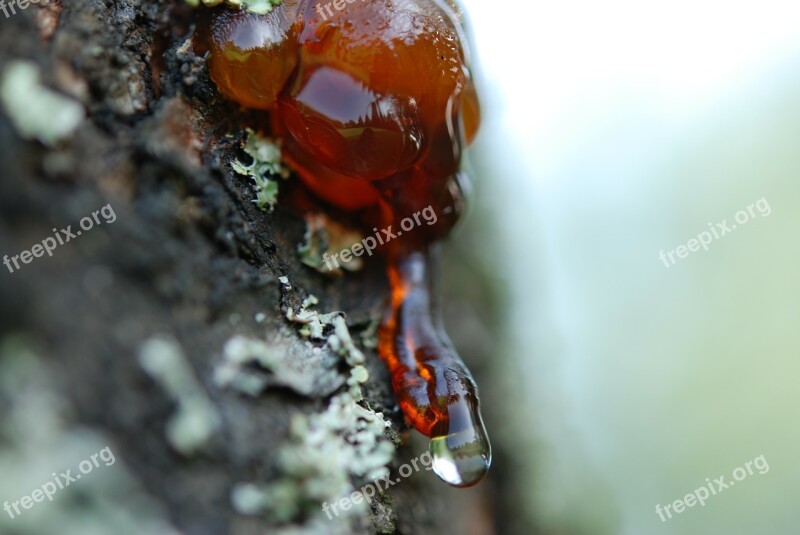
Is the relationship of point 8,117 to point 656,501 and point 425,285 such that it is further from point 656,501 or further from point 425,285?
point 656,501

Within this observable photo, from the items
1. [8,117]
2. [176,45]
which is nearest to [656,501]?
[176,45]

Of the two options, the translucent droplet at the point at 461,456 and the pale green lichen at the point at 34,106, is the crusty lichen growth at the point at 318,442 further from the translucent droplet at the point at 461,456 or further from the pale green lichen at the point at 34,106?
the pale green lichen at the point at 34,106

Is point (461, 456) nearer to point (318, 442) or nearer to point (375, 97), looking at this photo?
point (318, 442)

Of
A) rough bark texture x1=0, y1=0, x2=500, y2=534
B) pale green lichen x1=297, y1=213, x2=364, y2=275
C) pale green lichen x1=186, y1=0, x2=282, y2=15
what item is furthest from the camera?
pale green lichen x1=297, y1=213, x2=364, y2=275

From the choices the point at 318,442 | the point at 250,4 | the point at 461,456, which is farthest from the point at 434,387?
the point at 250,4

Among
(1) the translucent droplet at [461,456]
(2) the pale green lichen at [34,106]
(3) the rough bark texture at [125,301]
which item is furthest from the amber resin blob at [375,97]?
(2) the pale green lichen at [34,106]

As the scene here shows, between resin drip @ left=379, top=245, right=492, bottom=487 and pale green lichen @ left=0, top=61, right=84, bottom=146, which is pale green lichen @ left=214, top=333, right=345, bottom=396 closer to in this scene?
resin drip @ left=379, top=245, right=492, bottom=487

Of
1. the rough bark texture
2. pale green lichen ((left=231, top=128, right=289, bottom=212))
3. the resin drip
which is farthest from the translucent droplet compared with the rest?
pale green lichen ((left=231, top=128, right=289, bottom=212))
